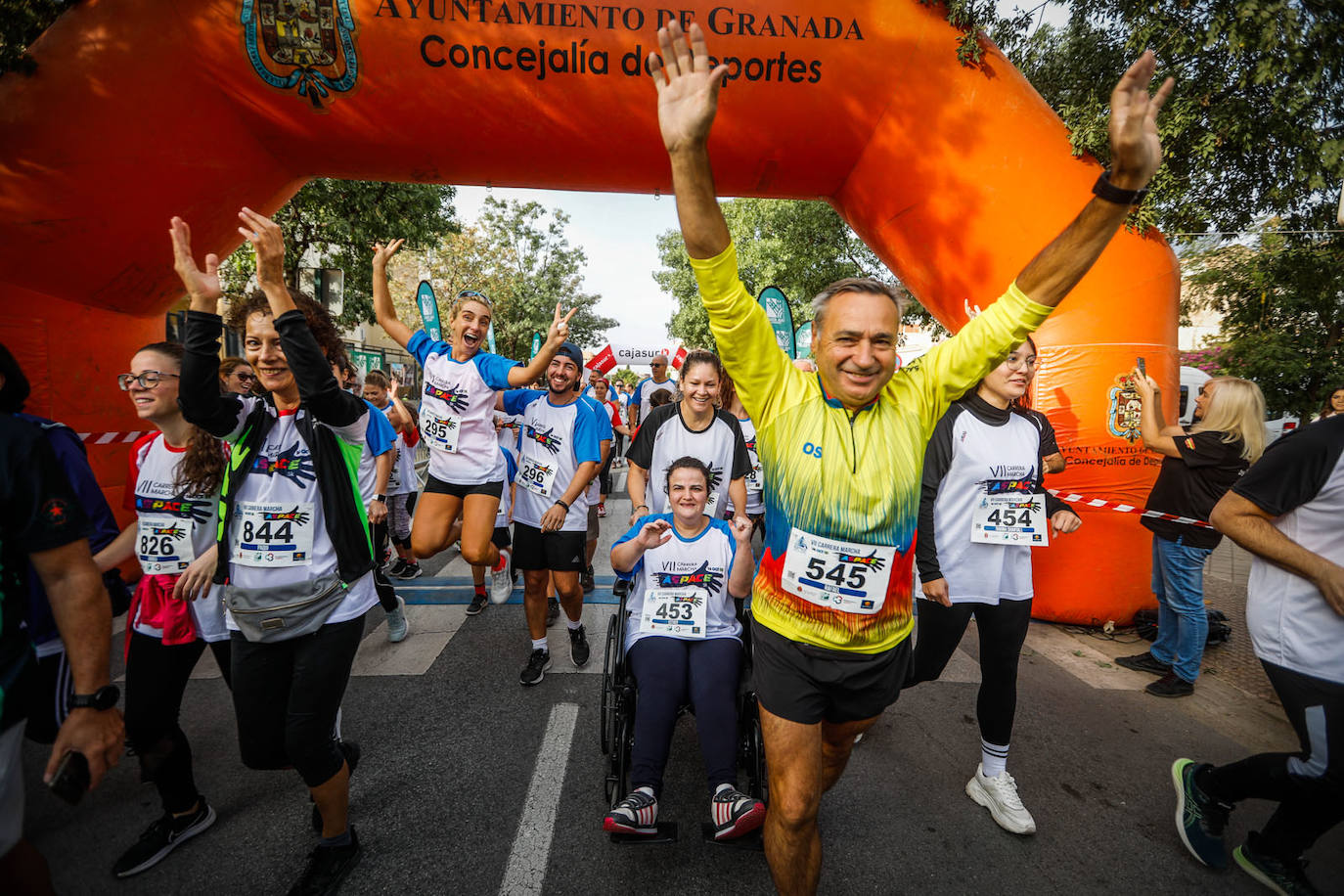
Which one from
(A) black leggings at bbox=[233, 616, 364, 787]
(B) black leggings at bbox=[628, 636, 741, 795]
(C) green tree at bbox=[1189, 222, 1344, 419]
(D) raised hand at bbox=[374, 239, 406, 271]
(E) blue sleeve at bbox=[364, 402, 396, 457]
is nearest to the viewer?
(A) black leggings at bbox=[233, 616, 364, 787]

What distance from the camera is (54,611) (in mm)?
1481

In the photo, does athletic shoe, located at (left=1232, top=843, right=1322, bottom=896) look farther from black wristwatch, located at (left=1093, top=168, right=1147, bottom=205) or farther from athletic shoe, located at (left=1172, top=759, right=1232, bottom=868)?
black wristwatch, located at (left=1093, top=168, right=1147, bottom=205)

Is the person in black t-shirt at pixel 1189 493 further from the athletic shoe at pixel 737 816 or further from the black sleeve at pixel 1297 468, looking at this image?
the athletic shoe at pixel 737 816

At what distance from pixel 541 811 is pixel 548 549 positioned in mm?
1653

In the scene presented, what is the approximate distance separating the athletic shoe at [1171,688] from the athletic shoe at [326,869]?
15.4ft

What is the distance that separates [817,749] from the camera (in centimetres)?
173

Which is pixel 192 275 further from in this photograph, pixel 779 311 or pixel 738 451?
pixel 779 311

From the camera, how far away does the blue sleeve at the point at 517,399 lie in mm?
4184

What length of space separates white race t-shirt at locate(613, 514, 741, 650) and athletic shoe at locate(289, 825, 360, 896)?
1.32 m

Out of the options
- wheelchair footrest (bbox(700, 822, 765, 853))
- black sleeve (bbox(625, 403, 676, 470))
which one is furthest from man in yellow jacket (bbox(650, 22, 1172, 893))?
black sleeve (bbox(625, 403, 676, 470))

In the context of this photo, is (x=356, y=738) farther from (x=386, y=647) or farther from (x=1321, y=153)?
(x=1321, y=153)

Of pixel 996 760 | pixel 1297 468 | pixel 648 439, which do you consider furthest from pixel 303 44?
pixel 996 760

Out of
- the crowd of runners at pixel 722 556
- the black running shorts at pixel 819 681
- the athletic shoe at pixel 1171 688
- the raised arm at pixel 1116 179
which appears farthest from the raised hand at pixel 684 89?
the athletic shoe at pixel 1171 688

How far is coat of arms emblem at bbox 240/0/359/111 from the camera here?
4.15m
